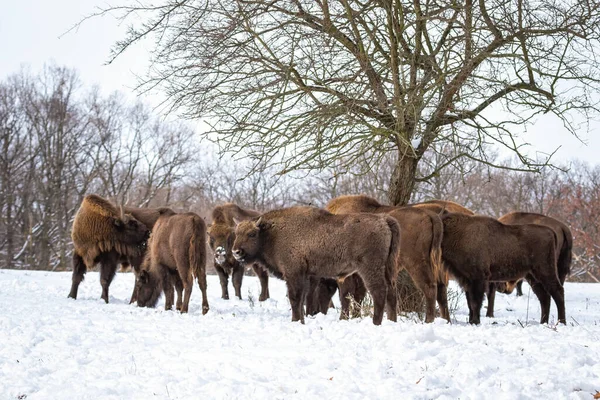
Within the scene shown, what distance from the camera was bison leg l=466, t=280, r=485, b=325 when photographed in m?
9.68

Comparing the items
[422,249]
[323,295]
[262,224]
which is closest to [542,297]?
[422,249]

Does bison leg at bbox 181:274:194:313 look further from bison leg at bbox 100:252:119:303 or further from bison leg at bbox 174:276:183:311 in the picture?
bison leg at bbox 100:252:119:303

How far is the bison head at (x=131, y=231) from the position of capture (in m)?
13.5

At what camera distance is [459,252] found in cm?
1003

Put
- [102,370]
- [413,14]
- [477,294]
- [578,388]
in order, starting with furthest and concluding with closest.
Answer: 1. [413,14]
2. [477,294]
3. [102,370]
4. [578,388]

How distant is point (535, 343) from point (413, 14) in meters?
6.52

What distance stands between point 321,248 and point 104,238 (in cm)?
639

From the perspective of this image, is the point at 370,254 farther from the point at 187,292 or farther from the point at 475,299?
the point at 187,292

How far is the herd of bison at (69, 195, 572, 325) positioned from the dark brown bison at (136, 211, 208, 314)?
0.06 feet

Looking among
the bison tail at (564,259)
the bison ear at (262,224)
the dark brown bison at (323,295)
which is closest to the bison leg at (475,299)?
the dark brown bison at (323,295)

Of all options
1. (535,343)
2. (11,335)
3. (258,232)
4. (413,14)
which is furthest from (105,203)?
(535,343)

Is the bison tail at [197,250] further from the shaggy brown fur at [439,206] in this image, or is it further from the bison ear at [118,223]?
the shaggy brown fur at [439,206]

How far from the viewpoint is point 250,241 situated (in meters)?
9.55

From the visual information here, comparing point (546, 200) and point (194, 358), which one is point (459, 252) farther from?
point (546, 200)
